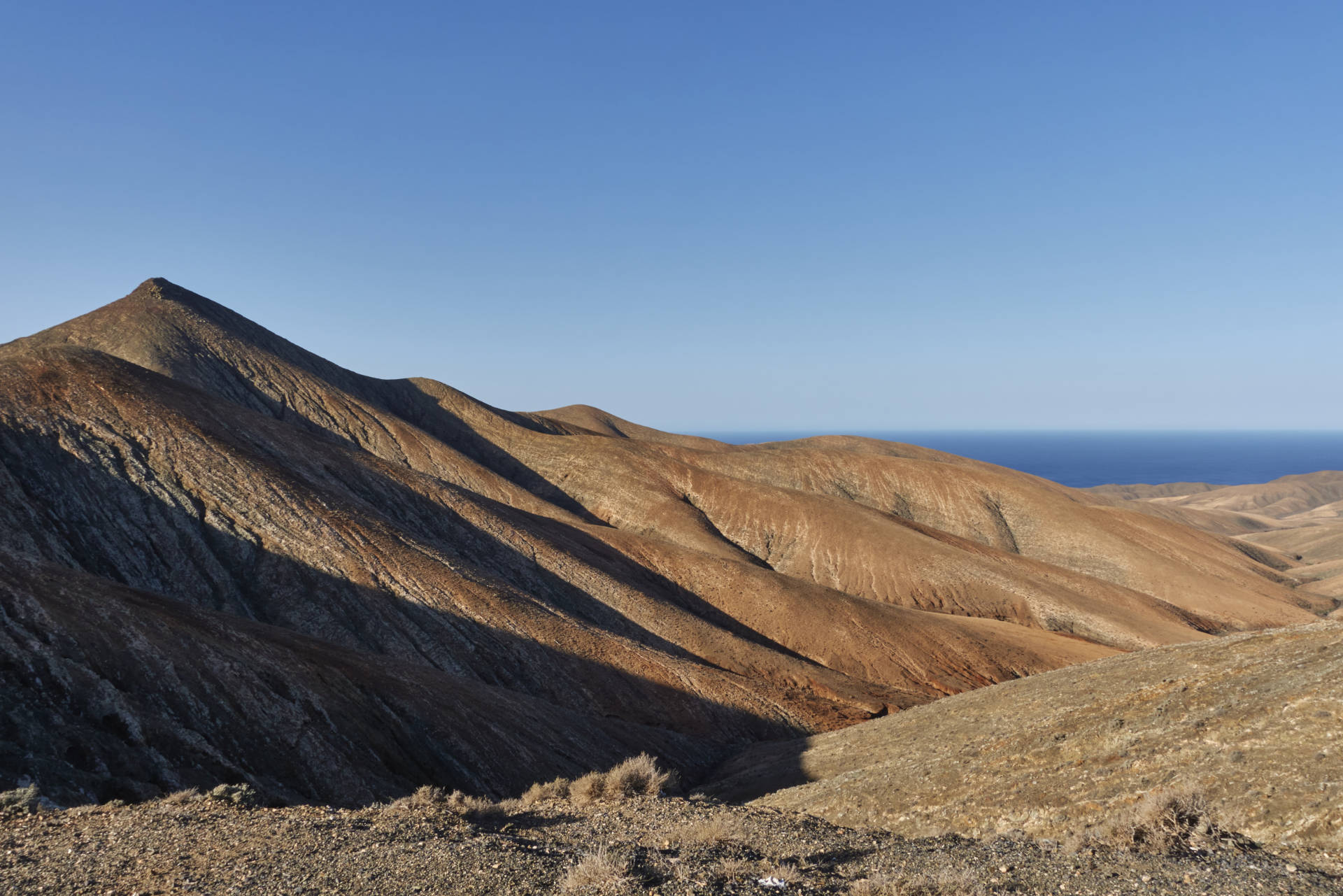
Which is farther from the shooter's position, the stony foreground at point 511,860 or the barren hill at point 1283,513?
the barren hill at point 1283,513

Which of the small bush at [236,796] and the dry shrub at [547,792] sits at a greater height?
the small bush at [236,796]

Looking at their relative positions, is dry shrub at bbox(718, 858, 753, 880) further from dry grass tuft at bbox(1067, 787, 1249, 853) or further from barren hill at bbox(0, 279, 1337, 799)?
barren hill at bbox(0, 279, 1337, 799)

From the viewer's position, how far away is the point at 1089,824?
9617 mm

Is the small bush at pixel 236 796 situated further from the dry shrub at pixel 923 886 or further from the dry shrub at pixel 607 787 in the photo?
the dry shrub at pixel 923 886

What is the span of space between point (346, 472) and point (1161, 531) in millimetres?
66095

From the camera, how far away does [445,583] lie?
93.1 feet

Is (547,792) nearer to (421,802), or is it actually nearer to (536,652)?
(421,802)

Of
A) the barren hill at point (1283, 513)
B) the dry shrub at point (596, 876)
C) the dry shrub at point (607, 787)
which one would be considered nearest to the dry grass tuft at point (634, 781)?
the dry shrub at point (607, 787)

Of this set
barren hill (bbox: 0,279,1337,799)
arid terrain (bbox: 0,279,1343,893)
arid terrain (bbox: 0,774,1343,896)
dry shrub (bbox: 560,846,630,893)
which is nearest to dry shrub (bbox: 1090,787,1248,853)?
arid terrain (bbox: 0,774,1343,896)

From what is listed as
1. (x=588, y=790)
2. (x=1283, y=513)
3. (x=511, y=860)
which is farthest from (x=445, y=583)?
(x=1283, y=513)

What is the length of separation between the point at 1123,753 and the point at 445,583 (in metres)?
23.2

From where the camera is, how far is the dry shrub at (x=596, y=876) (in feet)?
24.0

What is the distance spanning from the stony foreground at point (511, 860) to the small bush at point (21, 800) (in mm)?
295

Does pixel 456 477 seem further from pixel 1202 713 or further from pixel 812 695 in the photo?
pixel 1202 713
